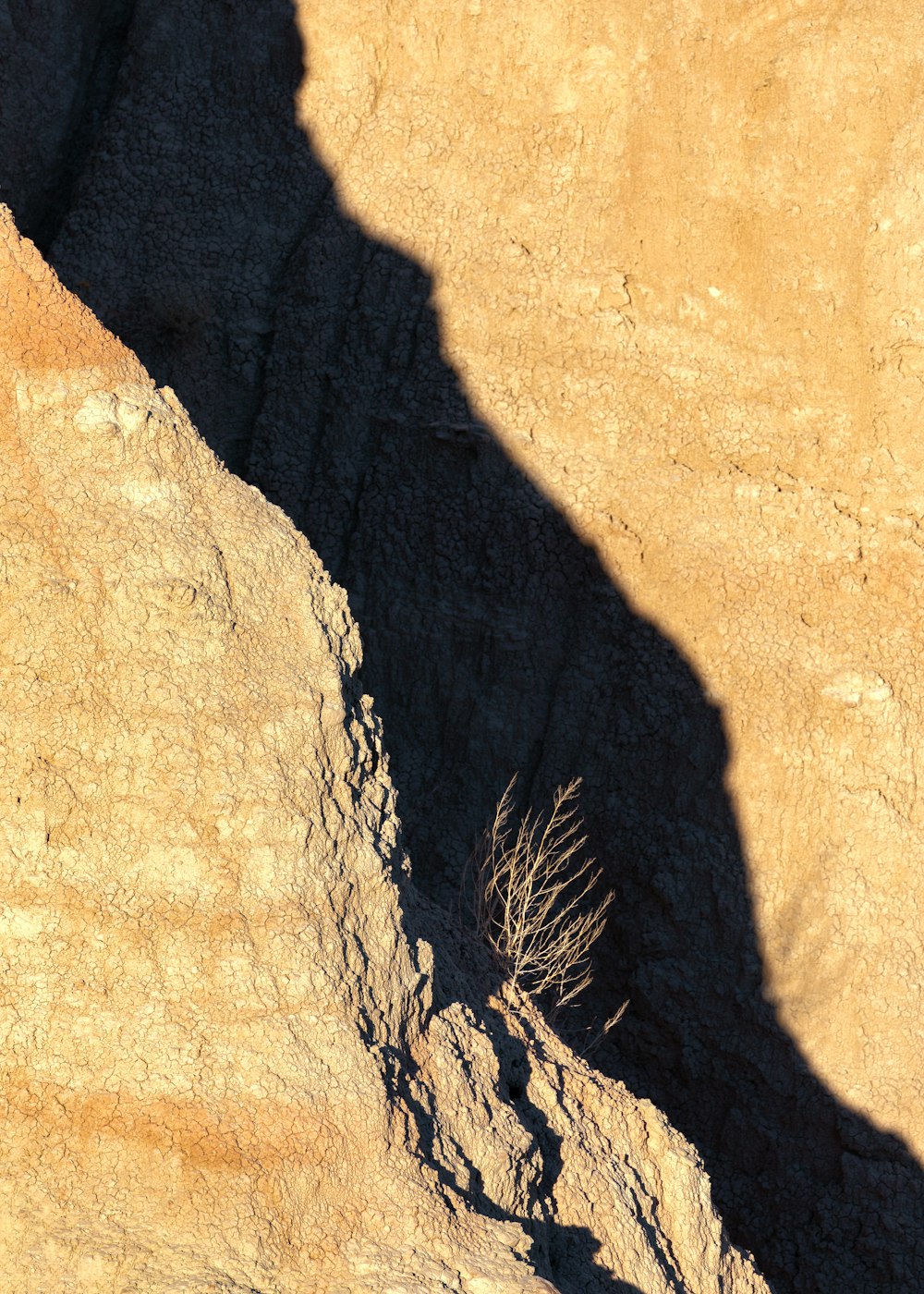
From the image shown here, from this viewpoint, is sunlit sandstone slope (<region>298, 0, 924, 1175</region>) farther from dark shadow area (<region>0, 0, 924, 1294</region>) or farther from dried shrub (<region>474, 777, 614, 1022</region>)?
dried shrub (<region>474, 777, 614, 1022</region>)

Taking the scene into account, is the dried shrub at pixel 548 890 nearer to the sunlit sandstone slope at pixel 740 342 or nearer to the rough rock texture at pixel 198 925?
the sunlit sandstone slope at pixel 740 342

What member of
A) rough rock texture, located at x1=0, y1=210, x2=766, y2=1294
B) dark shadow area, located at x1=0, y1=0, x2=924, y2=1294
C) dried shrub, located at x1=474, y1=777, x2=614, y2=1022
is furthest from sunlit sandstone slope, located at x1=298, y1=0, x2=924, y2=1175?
rough rock texture, located at x1=0, y1=210, x2=766, y2=1294

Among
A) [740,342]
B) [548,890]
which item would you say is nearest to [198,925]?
[548,890]

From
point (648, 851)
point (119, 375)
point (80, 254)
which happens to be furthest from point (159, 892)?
point (80, 254)

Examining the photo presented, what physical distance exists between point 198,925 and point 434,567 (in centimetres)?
519

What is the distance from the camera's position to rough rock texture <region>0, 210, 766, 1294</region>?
4367mm

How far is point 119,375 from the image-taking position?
5180 millimetres

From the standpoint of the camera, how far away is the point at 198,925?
4699 mm

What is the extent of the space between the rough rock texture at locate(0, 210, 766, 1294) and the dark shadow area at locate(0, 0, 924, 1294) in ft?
13.2

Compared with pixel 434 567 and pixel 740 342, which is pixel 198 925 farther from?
pixel 740 342

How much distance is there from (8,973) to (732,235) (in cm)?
715

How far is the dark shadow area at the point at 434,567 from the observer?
30.6 feet

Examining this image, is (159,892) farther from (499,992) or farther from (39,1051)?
(499,992)

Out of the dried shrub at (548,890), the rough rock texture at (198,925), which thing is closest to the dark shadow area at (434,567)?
the dried shrub at (548,890)
